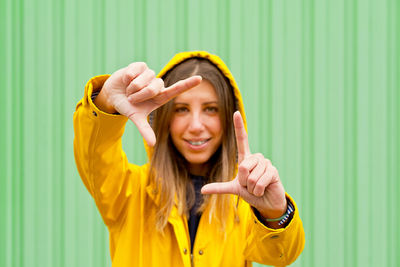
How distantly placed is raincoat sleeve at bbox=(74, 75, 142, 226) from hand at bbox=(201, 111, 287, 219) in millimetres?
330

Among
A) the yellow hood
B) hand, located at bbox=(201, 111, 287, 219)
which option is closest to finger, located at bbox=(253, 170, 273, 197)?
hand, located at bbox=(201, 111, 287, 219)

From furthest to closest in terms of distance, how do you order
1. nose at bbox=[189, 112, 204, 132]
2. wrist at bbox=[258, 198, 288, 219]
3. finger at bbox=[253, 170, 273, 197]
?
1. nose at bbox=[189, 112, 204, 132]
2. wrist at bbox=[258, 198, 288, 219]
3. finger at bbox=[253, 170, 273, 197]

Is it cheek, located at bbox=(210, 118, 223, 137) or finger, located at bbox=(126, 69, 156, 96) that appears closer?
finger, located at bbox=(126, 69, 156, 96)

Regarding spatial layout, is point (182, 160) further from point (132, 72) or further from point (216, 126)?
point (132, 72)

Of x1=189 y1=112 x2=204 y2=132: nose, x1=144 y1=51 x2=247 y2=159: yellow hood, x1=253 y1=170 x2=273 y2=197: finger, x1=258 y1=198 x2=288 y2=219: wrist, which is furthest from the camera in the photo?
x1=144 y1=51 x2=247 y2=159: yellow hood

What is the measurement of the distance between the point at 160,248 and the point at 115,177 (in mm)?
280

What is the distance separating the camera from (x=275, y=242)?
4.83ft

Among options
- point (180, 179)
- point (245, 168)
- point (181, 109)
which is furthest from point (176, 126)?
point (245, 168)

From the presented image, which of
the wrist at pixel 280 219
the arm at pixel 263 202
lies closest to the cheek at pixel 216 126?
the arm at pixel 263 202

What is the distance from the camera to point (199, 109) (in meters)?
1.69

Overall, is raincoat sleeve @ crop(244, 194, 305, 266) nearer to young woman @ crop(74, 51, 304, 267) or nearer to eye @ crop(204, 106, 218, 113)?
young woman @ crop(74, 51, 304, 267)

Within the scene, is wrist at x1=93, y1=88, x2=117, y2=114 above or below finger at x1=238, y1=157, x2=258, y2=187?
above

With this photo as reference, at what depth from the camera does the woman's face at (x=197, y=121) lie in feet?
5.52

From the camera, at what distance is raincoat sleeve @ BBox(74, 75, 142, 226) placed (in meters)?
1.44
